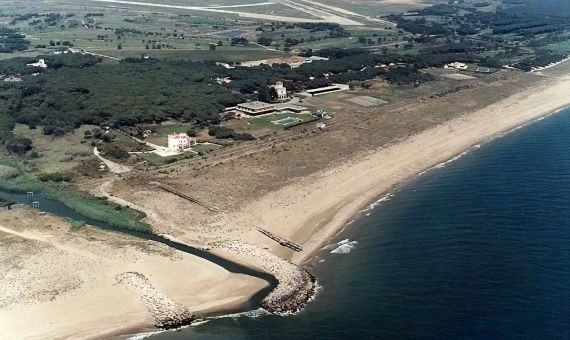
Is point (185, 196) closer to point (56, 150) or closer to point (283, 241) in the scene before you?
point (283, 241)

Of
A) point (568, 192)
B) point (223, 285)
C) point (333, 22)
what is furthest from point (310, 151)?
point (333, 22)

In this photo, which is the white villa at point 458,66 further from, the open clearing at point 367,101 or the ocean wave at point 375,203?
the ocean wave at point 375,203

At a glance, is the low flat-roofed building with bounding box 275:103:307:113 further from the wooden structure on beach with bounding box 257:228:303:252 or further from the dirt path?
the wooden structure on beach with bounding box 257:228:303:252

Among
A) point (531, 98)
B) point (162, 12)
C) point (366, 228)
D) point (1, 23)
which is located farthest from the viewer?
point (162, 12)

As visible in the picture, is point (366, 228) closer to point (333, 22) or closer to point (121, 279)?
point (121, 279)

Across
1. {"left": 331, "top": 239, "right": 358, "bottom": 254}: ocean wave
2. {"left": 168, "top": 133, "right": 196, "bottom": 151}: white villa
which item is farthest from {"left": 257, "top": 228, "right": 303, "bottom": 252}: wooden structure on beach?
{"left": 168, "top": 133, "right": 196, "bottom": 151}: white villa
